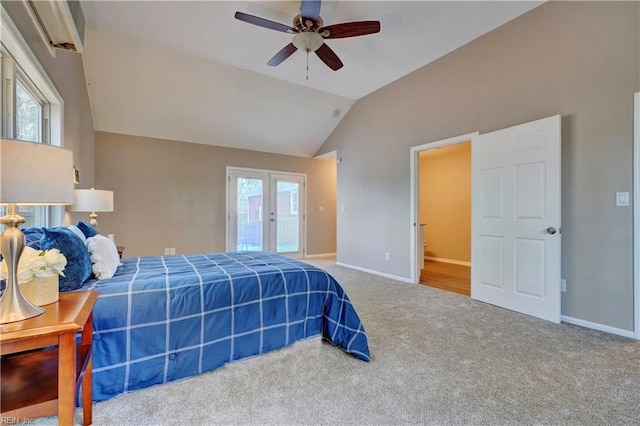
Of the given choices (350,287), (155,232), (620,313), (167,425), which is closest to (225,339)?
(167,425)

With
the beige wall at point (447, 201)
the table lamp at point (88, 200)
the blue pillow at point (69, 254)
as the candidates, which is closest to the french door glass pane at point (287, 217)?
the beige wall at point (447, 201)

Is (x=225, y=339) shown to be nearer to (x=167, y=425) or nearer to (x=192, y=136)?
(x=167, y=425)

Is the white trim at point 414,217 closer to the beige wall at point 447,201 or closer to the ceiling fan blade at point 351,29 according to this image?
the beige wall at point 447,201

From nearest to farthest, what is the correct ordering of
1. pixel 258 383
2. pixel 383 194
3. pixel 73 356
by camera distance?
pixel 73 356
pixel 258 383
pixel 383 194

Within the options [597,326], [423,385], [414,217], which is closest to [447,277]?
[414,217]

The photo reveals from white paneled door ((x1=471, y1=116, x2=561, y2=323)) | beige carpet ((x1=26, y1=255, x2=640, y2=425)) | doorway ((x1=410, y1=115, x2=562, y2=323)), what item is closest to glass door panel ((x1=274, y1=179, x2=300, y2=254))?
doorway ((x1=410, y1=115, x2=562, y2=323))

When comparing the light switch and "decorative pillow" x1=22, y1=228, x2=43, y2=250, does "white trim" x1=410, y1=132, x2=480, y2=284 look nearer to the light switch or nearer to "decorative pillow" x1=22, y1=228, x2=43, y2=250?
the light switch

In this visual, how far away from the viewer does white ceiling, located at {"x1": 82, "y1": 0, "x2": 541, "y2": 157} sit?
285cm

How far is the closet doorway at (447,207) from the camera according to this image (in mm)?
5906

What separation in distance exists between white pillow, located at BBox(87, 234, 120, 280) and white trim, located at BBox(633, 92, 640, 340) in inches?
155

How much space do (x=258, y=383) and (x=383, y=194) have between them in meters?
3.56

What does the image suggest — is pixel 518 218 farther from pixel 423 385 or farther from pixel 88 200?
pixel 88 200

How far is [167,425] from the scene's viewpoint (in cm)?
136

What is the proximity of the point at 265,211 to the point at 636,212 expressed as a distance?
518cm
